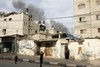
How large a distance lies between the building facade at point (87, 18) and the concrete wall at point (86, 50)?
42.1 ft

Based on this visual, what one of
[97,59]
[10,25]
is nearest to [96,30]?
[97,59]

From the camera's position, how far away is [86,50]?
36.4 meters

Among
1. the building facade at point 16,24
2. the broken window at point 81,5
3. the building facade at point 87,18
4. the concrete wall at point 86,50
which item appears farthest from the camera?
the building facade at point 16,24

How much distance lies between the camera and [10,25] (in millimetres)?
66562

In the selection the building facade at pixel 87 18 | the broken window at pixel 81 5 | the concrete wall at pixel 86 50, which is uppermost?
the broken window at pixel 81 5

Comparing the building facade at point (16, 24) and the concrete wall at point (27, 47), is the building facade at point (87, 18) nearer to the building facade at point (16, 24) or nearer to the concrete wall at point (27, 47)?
the concrete wall at point (27, 47)

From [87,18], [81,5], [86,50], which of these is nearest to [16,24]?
[81,5]

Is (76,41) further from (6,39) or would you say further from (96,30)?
(6,39)

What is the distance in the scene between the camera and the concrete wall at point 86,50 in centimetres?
3494

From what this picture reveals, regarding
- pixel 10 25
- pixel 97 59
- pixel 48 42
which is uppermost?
pixel 10 25

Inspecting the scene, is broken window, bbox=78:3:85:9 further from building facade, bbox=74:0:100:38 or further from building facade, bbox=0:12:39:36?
building facade, bbox=0:12:39:36

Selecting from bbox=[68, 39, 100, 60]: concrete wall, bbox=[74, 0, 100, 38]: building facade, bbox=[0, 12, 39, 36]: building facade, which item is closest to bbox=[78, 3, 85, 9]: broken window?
bbox=[74, 0, 100, 38]: building facade

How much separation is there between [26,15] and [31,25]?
14.0 feet

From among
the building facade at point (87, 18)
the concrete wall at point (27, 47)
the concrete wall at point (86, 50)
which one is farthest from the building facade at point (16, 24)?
the concrete wall at point (86, 50)
